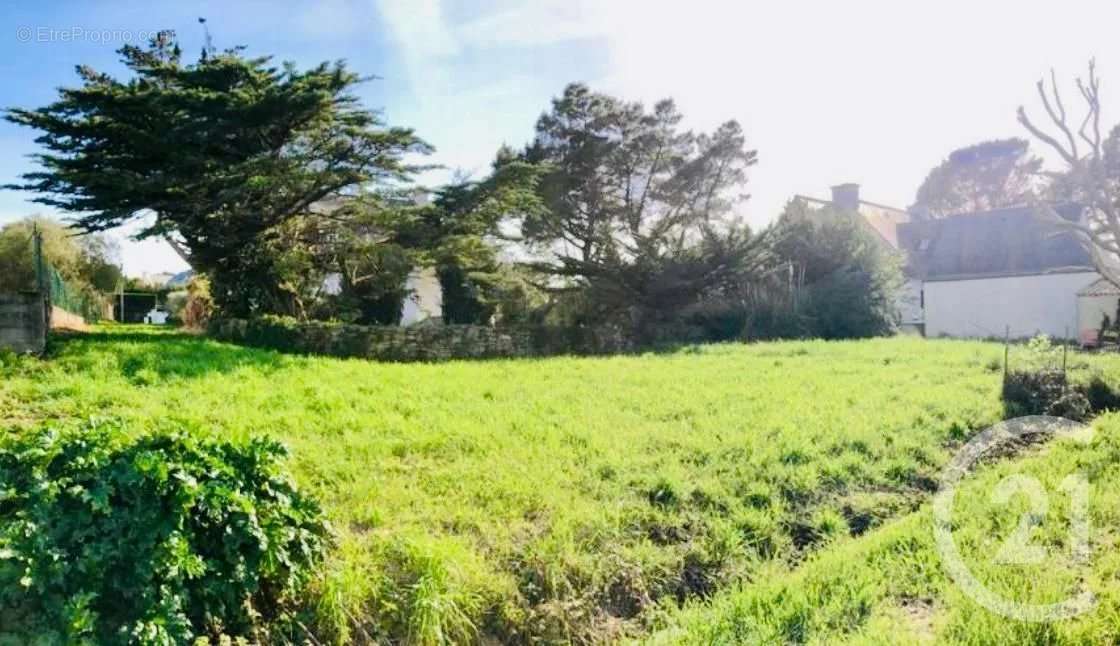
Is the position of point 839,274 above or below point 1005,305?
above

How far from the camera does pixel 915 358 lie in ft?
39.9

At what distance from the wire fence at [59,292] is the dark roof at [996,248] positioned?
2681 cm

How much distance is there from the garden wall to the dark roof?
18.0 m

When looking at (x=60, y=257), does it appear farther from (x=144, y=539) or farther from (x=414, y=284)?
(x=144, y=539)

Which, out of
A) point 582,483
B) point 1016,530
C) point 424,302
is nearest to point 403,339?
point 582,483

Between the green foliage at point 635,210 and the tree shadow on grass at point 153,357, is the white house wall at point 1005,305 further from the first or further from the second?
the tree shadow on grass at point 153,357

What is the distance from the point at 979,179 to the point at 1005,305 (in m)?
21.2

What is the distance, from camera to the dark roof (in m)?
23.7

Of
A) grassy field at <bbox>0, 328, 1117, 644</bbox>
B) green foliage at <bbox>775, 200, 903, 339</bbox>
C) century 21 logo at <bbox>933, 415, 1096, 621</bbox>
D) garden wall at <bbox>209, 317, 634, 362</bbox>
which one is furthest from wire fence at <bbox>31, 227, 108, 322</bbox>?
green foliage at <bbox>775, 200, 903, 339</bbox>

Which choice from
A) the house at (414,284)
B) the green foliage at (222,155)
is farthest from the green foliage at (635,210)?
the green foliage at (222,155)

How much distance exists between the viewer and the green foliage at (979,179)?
1560 inches

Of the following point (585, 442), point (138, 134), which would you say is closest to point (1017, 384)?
point (585, 442)

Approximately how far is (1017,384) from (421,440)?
760 cm

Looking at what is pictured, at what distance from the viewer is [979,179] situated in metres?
41.0
